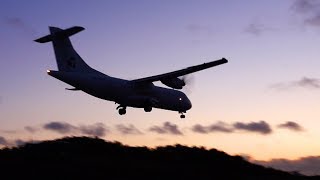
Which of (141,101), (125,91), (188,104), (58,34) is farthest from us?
(188,104)

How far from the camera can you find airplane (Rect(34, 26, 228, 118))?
50734mm

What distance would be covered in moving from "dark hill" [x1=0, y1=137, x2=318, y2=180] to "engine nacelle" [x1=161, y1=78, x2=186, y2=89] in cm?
619

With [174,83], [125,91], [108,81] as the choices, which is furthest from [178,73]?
[108,81]

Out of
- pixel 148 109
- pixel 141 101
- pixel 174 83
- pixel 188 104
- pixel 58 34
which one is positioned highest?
pixel 58 34

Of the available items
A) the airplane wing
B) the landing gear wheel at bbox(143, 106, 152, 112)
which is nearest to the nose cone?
the landing gear wheel at bbox(143, 106, 152, 112)

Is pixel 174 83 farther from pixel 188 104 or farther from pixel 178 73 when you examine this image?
pixel 188 104

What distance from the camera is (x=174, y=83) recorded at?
183 feet

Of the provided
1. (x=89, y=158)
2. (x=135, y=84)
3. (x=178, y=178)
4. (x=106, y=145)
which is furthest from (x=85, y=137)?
(x=178, y=178)

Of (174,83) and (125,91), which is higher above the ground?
(174,83)

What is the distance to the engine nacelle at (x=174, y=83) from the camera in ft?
182

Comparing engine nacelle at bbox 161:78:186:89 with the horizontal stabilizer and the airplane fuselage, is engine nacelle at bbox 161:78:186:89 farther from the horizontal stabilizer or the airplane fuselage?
the horizontal stabilizer

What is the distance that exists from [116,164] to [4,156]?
27.1 feet

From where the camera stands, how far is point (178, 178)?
38.5m

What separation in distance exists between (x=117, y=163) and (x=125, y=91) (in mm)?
14312
